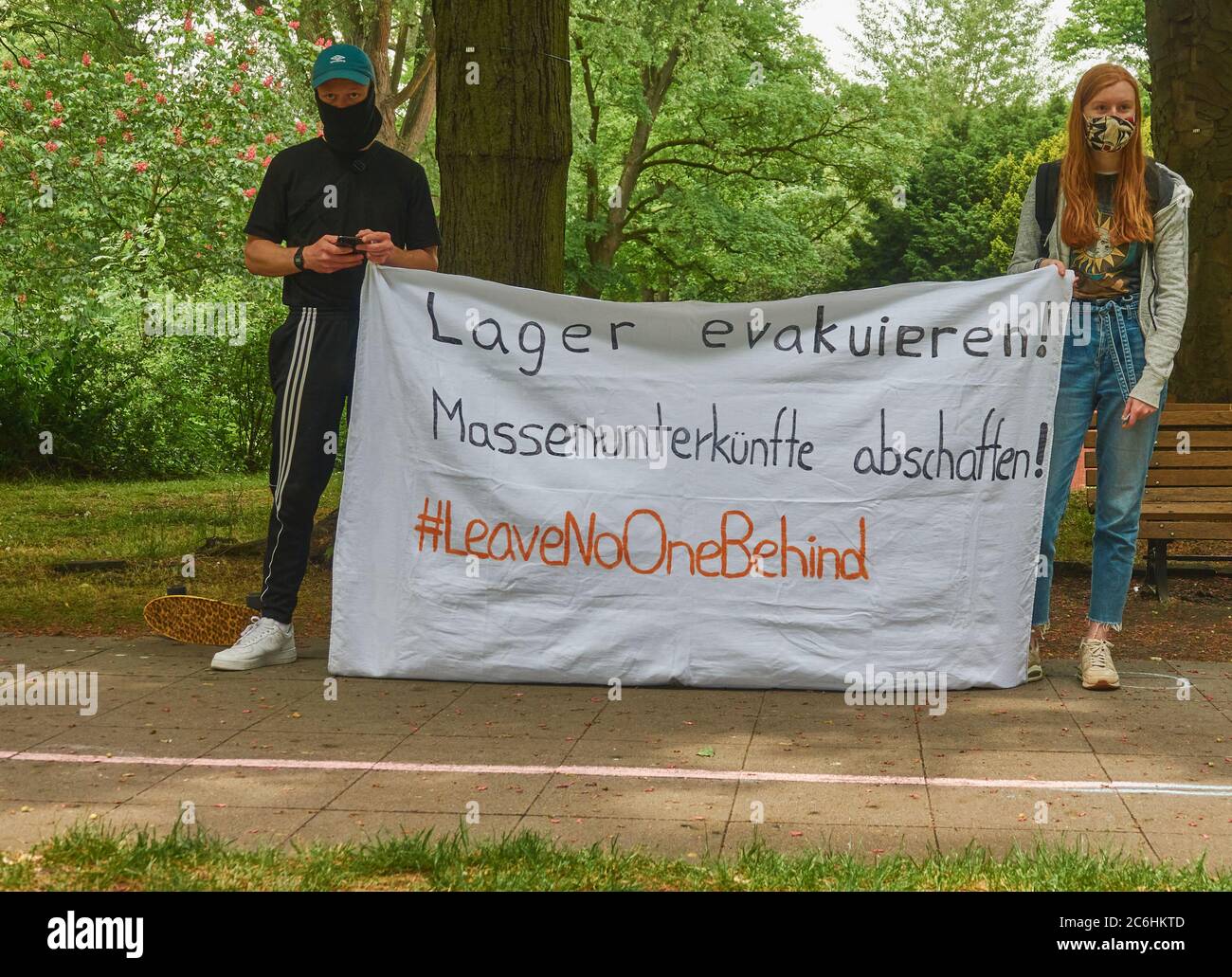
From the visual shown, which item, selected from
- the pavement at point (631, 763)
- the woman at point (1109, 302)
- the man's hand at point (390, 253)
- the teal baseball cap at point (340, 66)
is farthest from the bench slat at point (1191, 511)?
the teal baseball cap at point (340, 66)

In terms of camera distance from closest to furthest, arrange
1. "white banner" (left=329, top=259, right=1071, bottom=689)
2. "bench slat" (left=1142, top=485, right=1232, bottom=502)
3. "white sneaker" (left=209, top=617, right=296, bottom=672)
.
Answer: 1. "white banner" (left=329, top=259, right=1071, bottom=689)
2. "white sneaker" (left=209, top=617, right=296, bottom=672)
3. "bench slat" (left=1142, top=485, right=1232, bottom=502)

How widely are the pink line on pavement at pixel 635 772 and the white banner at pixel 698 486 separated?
1.17m

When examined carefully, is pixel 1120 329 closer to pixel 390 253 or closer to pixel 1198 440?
pixel 1198 440

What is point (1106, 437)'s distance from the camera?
18.6ft

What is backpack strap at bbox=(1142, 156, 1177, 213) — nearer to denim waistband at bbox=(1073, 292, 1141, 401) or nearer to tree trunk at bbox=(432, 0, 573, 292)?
denim waistband at bbox=(1073, 292, 1141, 401)

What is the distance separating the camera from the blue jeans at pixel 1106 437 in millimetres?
5547

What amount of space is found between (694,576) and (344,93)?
92.3 inches

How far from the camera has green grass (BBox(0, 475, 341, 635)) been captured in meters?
7.46

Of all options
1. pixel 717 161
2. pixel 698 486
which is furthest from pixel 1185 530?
pixel 717 161

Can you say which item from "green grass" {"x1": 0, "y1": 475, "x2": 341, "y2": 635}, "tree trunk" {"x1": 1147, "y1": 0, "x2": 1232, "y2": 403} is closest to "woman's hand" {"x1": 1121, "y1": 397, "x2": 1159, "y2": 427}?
Result: "green grass" {"x1": 0, "y1": 475, "x2": 341, "y2": 635}

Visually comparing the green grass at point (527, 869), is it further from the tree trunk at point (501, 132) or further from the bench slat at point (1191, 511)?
the bench slat at point (1191, 511)

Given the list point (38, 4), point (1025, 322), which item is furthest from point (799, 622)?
point (38, 4)

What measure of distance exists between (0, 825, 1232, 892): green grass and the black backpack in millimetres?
2817

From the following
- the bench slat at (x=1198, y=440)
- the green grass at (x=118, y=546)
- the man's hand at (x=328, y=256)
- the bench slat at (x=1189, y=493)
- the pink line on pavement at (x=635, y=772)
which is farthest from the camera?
the bench slat at (x=1198, y=440)
